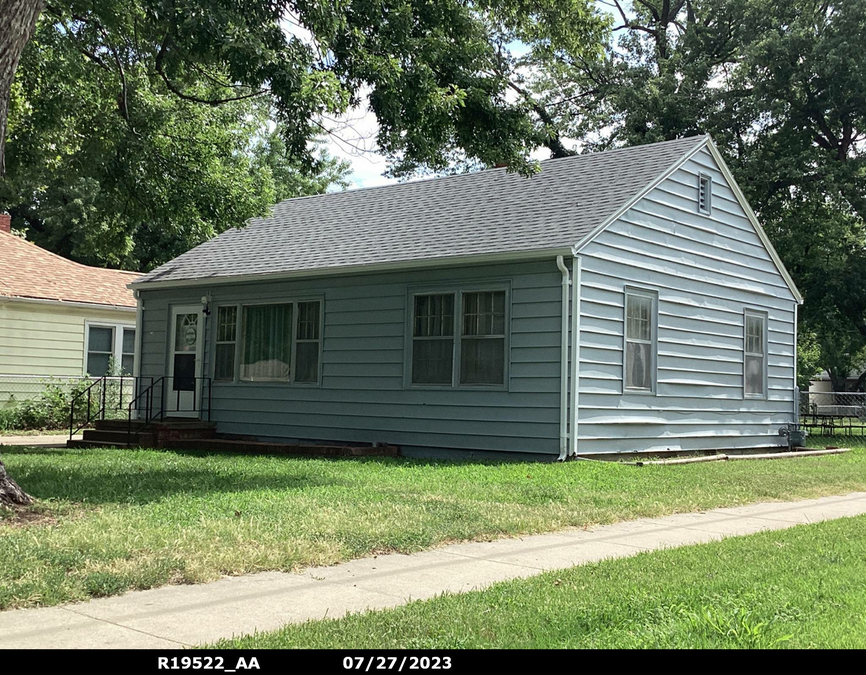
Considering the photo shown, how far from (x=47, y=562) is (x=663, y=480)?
27.0ft

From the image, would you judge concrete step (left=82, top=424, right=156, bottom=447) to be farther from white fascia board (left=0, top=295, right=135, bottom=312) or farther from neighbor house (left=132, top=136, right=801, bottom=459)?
white fascia board (left=0, top=295, right=135, bottom=312)

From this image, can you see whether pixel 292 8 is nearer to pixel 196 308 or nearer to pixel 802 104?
pixel 196 308

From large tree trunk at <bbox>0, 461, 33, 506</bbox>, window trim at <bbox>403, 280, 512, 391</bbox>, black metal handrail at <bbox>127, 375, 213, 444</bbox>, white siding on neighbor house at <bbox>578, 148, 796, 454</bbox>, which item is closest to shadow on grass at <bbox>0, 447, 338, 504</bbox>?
large tree trunk at <bbox>0, 461, 33, 506</bbox>

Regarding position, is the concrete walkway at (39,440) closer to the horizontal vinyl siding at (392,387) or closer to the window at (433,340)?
the horizontal vinyl siding at (392,387)

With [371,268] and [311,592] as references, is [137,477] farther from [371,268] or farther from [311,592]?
[371,268]

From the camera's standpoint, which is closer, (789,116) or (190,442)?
(190,442)

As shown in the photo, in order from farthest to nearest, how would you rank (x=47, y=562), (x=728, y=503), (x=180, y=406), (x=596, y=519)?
(x=180, y=406), (x=728, y=503), (x=596, y=519), (x=47, y=562)

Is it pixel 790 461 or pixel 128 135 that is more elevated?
pixel 128 135

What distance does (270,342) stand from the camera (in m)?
18.3

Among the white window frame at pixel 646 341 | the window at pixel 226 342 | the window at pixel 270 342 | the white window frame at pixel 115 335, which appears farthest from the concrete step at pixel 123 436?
the white window frame at pixel 646 341

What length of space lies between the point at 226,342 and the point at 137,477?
7955 millimetres

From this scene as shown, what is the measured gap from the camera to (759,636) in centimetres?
450

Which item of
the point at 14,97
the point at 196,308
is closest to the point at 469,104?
the point at 14,97

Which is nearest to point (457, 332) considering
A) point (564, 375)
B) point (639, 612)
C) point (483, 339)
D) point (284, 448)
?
point (483, 339)
